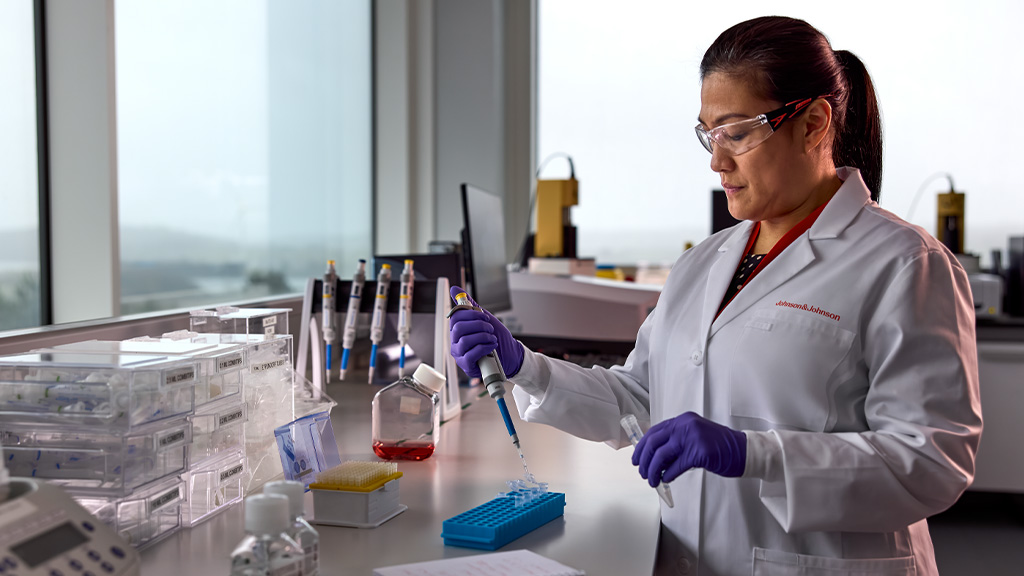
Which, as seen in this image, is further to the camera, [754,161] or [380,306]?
[380,306]

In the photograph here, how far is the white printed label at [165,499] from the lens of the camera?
40.7 inches

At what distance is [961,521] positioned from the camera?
339 centimetres

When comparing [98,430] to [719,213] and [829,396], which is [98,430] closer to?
[829,396]

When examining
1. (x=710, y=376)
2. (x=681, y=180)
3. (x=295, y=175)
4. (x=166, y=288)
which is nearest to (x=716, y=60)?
(x=710, y=376)

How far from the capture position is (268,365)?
1.34m

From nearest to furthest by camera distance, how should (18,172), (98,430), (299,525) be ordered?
1. (299,525)
2. (98,430)
3. (18,172)

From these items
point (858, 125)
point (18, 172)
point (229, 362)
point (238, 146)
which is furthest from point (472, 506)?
point (238, 146)

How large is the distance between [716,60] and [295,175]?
2.42 metres

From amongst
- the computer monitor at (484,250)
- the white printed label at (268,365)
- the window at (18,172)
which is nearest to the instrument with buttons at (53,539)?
the white printed label at (268,365)

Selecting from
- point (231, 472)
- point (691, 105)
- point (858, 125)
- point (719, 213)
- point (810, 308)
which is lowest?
point (231, 472)

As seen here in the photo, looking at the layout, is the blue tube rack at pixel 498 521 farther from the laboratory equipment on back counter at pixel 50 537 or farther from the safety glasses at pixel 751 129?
the safety glasses at pixel 751 129

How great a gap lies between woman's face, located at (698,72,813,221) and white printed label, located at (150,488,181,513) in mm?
935

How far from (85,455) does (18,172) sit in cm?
113

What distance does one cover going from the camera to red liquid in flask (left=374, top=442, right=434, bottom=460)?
1533mm
